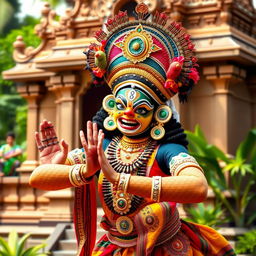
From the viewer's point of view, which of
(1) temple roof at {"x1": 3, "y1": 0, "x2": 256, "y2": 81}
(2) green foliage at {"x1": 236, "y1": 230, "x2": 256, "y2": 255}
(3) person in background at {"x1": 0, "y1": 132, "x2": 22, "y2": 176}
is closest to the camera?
(2) green foliage at {"x1": 236, "y1": 230, "x2": 256, "y2": 255}

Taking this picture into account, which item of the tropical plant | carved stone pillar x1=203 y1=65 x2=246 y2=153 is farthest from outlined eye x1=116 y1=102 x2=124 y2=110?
carved stone pillar x1=203 y1=65 x2=246 y2=153

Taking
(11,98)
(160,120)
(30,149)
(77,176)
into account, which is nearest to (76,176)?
(77,176)

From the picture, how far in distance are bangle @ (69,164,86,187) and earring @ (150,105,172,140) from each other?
0.61 metres

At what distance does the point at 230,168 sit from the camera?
10547 mm

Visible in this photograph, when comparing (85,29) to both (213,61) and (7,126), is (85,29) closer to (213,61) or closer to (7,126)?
(213,61)

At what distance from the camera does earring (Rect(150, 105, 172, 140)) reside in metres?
4.75

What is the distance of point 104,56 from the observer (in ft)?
15.9

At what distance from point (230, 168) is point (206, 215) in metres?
0.82

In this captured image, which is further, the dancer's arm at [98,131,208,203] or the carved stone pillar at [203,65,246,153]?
the carved stone pillar at [203,65,246,153]

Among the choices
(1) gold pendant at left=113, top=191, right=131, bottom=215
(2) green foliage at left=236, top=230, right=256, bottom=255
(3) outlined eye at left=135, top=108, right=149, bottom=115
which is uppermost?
(3) outlined eye at left=135, top=108, right=149, bottom=115

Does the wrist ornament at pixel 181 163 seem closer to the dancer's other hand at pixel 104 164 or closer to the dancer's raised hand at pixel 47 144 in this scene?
the dancer's other hand at pixel 104 164

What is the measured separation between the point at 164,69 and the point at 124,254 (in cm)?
129

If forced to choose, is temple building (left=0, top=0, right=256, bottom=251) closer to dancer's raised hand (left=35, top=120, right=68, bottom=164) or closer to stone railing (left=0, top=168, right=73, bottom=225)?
stone railing (left=0, top=168, right=73, bottom=225)

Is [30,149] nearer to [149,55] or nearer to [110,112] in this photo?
[110,112]
